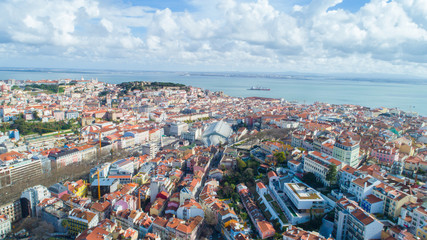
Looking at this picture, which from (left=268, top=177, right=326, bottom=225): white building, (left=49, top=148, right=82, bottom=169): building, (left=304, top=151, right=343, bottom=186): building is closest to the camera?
(left=268, top=177, right=326, bottom=225): white building

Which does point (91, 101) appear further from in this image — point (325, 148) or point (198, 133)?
point (325, 148)

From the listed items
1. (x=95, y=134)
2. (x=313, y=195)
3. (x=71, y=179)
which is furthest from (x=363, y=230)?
(x=95, y=134)

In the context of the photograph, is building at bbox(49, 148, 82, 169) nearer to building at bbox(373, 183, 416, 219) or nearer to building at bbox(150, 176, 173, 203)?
building at bbox(150, 176, 173, 203)

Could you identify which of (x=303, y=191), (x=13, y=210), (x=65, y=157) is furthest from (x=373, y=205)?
(x=65, y=157)

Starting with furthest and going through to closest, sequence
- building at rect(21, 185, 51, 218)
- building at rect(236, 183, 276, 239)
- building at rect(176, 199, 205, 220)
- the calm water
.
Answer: the calm water → building at rect(21, 185, 51, 218) → building at rect(176, 199, 205, 220) → building at rect(236, 183, 276, 239)

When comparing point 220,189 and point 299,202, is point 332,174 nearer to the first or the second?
point 299,202

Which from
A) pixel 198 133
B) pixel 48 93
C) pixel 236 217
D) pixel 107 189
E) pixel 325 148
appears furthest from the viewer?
pixel 48 93

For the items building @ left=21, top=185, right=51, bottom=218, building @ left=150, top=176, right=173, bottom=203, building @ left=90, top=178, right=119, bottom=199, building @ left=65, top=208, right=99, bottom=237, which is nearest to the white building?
building @ left=150, top=176, right=173, bottom=203

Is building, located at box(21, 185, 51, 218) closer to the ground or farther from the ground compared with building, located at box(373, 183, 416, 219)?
closer to the ground
